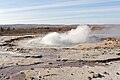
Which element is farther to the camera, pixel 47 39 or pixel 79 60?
pixel 47 39

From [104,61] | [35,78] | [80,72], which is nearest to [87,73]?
[80,72]

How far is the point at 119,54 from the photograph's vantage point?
22328 millimetres

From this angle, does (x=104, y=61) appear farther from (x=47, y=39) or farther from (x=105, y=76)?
(x=47, y=39)

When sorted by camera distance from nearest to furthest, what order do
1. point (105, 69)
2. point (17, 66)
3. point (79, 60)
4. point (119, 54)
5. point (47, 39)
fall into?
point (105, 69) < point (17, 66) < point (79, 60) < point (119, 54) < point (47, 39)

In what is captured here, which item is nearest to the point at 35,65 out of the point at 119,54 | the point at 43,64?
the point at 43,64

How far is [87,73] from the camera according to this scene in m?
15.5

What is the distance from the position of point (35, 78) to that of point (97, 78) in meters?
3.38

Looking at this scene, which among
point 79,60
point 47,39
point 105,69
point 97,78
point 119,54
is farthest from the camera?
point 47,39

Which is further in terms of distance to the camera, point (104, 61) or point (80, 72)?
point (104, 61)

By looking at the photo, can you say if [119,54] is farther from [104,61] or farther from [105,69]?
[105,69]

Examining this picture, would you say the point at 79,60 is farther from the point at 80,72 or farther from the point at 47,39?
the point at 47,39

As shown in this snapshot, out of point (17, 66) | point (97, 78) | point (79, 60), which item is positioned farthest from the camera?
point (79, 60)

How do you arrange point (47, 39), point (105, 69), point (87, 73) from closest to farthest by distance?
point (87, 73)
point (105, 69)
point (47, 39)

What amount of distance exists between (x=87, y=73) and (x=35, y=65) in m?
4.89
